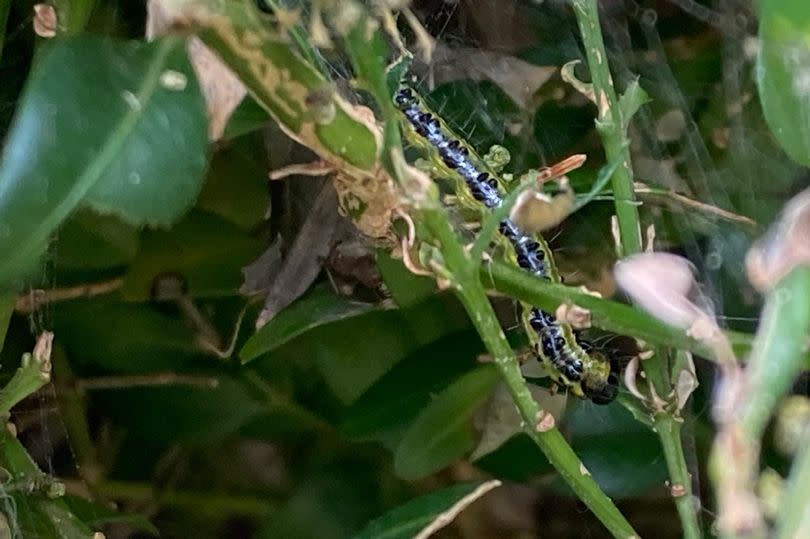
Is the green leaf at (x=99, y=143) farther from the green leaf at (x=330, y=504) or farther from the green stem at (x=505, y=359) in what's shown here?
the green leaf at (x=330, y=504)

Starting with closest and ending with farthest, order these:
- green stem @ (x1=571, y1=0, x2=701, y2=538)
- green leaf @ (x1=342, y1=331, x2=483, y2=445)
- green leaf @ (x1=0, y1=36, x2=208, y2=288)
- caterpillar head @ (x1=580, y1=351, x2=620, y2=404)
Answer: green leaf @ (x1=0, y1=36, x2=208, y2=288) < green stem @ (x1=571, y1=0, x2=701, y2=538) < caterpillar head @ (x1=580, y1=351, x2=620, y2=404) < green leaf @ (x1=342, y1=331, x2=483, y2=445)

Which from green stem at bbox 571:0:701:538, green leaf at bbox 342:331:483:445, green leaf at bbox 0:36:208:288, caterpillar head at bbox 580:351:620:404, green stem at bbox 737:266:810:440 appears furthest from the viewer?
green leaf at bbox 342:331:483:445

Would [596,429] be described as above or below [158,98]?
below

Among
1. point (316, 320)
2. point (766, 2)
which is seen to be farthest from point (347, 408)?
point (766, 2)

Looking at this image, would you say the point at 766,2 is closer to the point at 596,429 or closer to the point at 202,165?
the point at 202,165

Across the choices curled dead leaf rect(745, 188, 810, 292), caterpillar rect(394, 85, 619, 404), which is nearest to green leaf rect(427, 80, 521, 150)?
caterpillar rect(394, 85, 619, 404)

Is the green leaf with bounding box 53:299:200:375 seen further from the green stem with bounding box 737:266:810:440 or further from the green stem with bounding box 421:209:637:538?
the green stem with bounding box 737:266:810:440

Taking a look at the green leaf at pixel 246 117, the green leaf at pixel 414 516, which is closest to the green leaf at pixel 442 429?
the green leaf at pixel 414 516
